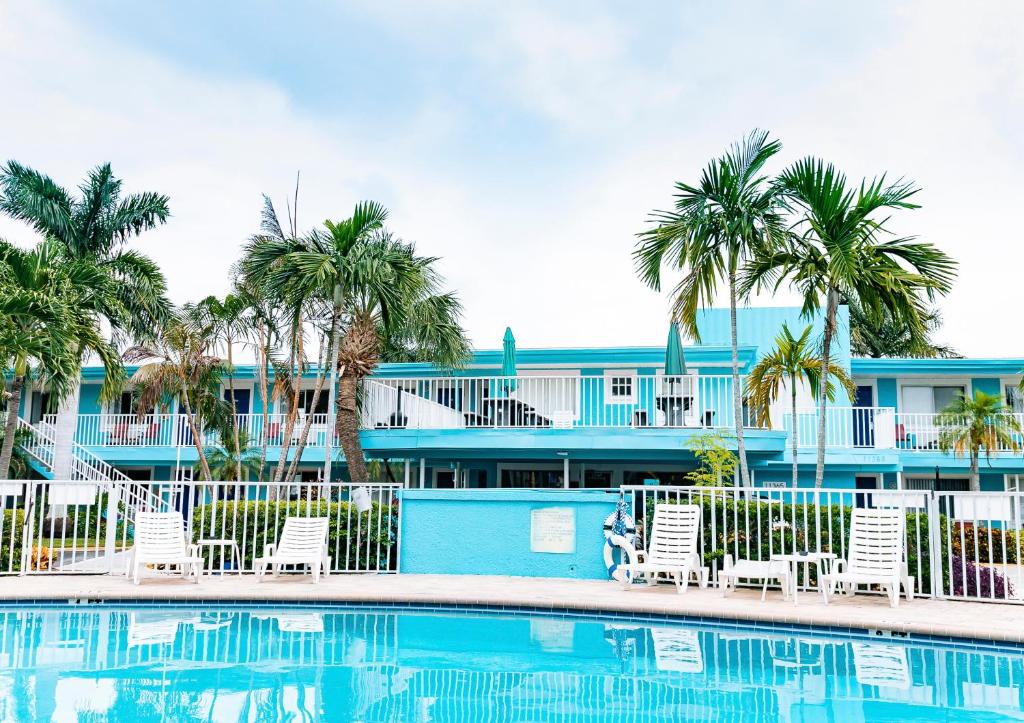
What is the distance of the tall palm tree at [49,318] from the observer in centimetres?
1365

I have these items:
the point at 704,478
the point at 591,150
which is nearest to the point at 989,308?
the point at 591,150

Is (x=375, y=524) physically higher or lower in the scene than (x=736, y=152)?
lower

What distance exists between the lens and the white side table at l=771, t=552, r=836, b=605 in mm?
10211

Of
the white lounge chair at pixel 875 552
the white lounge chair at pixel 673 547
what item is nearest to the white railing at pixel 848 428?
the white lounge chair at pixel 673 547

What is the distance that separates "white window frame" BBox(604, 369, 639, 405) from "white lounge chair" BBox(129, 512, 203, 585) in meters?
7.05

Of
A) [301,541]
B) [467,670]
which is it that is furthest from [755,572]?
[301,541]

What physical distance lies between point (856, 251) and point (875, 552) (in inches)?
174

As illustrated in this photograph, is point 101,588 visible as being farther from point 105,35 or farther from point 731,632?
point 105,35

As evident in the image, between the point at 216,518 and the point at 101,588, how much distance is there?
2027mm

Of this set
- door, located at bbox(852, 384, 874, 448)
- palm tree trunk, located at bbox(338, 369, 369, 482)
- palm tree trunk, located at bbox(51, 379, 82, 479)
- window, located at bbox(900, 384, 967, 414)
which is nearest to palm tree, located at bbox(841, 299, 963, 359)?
window, located at bbox(900, 384, 967, 414)

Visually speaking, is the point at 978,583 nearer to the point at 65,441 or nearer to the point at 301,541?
the point at 301,541

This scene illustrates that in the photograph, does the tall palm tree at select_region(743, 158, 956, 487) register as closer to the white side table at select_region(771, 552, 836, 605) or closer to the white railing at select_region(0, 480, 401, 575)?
the white side table at select_region(771, 552, 836, 605)

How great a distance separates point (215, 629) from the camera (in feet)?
31.0

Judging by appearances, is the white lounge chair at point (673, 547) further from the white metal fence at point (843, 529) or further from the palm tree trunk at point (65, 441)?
the palm tree trunk at point (65, 441)
